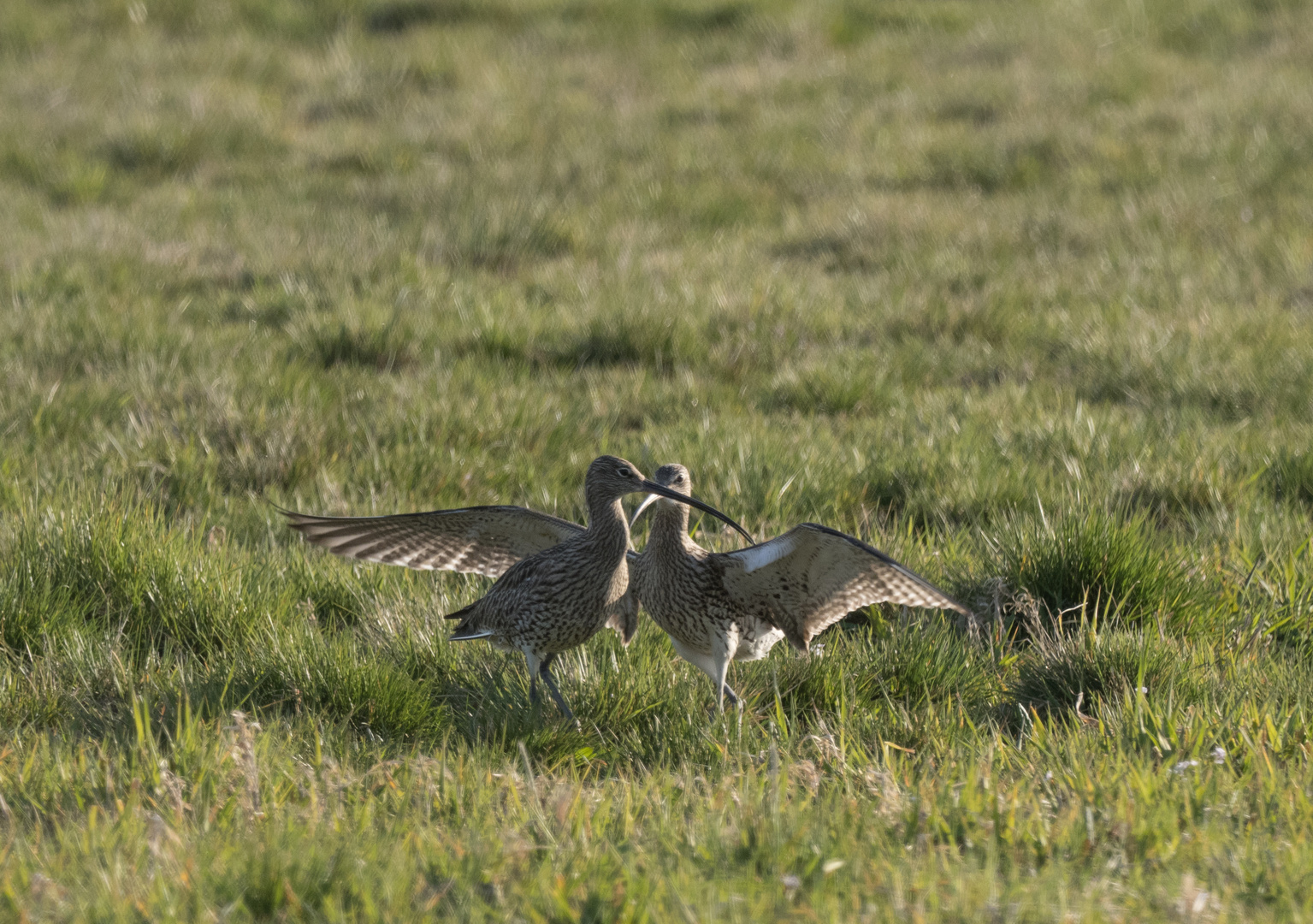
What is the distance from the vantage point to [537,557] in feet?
13.4

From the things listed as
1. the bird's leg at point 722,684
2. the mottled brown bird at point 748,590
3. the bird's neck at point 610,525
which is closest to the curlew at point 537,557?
the bird's neck at point 610,525

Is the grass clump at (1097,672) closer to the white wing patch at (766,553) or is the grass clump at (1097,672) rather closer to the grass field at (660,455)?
the grass field at (660,455)

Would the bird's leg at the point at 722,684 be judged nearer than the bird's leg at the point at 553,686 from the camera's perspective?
No

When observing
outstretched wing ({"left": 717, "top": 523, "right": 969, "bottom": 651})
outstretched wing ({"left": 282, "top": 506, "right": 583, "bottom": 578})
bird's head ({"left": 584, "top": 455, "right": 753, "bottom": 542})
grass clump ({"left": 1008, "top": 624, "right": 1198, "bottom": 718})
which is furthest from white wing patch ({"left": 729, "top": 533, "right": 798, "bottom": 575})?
grass clump ({"left": 1008, "top": 624, "right": 1198, "bottom": 718})

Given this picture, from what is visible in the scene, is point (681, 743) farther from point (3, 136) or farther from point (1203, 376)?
point (3, 136)

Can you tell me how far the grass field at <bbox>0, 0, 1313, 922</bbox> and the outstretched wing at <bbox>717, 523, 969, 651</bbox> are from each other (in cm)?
19

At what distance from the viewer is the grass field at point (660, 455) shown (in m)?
2.71

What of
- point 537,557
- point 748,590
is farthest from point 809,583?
point 537,557

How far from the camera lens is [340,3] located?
14.1m

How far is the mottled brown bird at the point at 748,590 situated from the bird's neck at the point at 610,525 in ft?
0.38

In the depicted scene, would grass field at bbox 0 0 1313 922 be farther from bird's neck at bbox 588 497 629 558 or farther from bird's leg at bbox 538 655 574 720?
bird's neck at bbox 588 497 629 558

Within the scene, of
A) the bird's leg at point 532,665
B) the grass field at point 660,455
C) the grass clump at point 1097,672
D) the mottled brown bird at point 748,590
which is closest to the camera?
the grass field at point 660,455

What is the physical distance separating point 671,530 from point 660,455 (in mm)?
1471

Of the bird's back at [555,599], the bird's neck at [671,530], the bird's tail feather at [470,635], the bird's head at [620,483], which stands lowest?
the bird's tail feather at [470,635]
